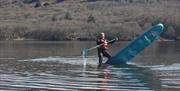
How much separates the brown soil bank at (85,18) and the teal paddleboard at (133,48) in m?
67.4

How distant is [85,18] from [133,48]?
9429 cm

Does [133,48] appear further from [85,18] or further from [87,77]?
[85,18]

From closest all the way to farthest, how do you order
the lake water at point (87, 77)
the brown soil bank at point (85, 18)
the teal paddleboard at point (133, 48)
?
1. the lake water at point (87, 77)
2. the teal paddleboard at point (133, 48)
3. the brown soil bank at point (85, 18)

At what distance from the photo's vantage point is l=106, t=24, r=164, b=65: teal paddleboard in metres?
29.9

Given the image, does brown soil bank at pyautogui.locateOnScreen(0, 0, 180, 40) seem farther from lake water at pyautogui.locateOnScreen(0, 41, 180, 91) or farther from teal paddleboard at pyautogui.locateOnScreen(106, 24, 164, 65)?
lake water at pyautogui.locateOnScreen(0, 41, 180, 91)

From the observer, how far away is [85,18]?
124 meters

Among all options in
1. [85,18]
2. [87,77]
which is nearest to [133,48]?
[87,77]

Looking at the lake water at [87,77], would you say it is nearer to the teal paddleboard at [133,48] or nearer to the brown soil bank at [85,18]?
the teal paddleboard at [133,48]

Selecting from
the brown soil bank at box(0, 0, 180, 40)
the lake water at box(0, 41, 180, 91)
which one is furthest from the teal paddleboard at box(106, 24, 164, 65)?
the brown soil bank at box(0, 0, 180, 40)

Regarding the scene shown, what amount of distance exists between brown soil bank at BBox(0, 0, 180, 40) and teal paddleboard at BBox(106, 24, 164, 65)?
67.4m

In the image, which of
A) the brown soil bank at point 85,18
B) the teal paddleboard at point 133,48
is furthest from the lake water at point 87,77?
the brown soil bank at point 85,18

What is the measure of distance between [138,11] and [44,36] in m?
29.4

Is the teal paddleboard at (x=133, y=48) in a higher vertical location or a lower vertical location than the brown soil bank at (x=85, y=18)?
higher

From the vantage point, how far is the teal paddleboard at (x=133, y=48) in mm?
29906
